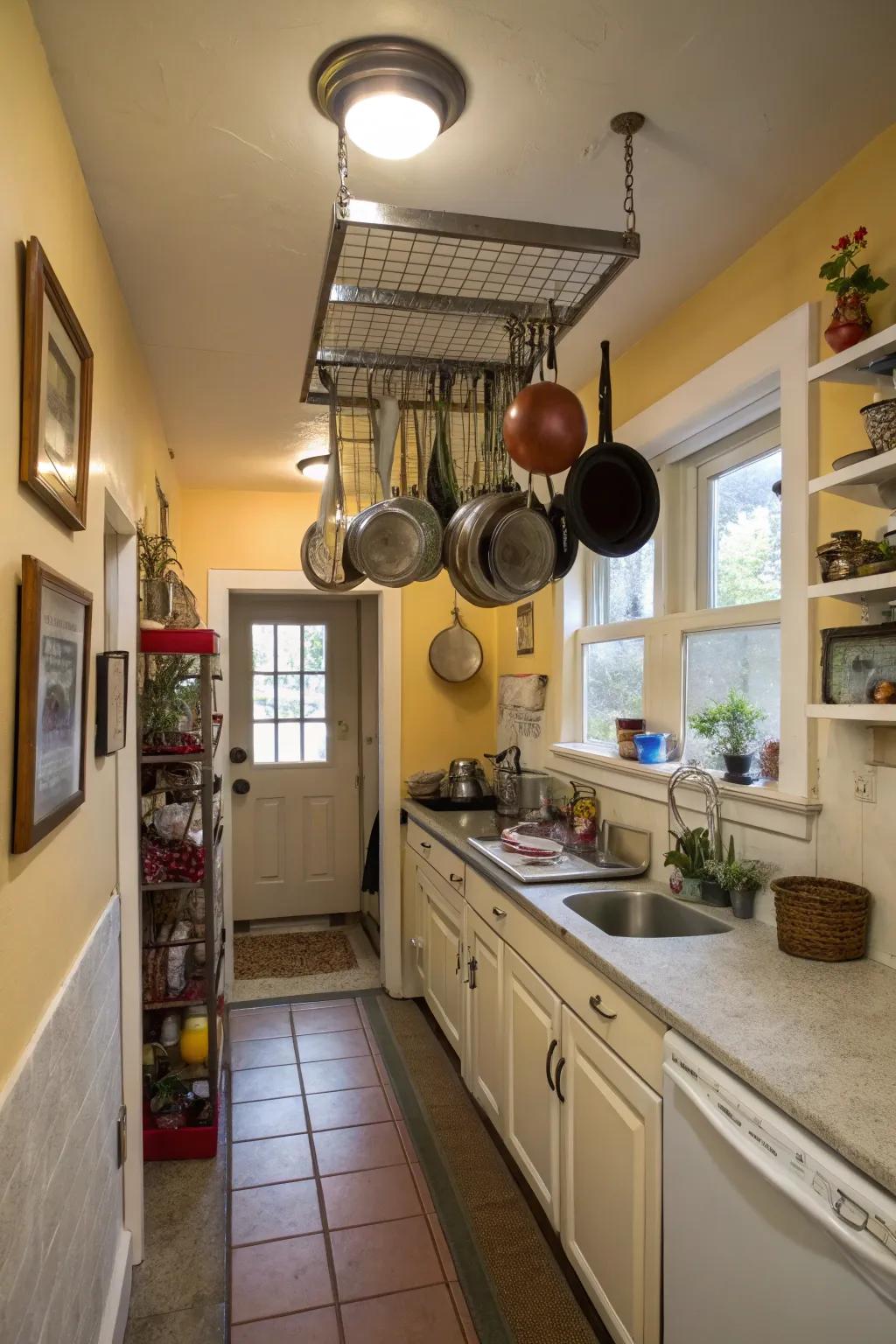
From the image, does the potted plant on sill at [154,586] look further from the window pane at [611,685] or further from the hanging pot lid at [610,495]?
the window pane at [611,685]

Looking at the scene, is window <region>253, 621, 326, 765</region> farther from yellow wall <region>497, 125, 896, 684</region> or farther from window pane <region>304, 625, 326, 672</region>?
yellow wall <region>497, 125, 896, 684</region>

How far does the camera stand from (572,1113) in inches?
73.5

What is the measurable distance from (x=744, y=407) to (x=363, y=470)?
2043mm

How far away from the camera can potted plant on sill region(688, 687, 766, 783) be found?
205 cm

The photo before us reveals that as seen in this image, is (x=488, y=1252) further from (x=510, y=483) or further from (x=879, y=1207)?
(x=510, y=483)

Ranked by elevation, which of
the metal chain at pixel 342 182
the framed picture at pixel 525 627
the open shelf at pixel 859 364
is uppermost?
the metal chain at pixel 342 182

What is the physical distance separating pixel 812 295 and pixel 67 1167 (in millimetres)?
2181

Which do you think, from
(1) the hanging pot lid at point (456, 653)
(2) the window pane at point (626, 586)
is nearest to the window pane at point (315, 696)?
(1) the hanging pot lid at point (456, 653)

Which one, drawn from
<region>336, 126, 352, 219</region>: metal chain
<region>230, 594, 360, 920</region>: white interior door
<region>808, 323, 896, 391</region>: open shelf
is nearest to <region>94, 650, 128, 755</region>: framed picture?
<region>336, 126, 352, 219</region>: metal chain

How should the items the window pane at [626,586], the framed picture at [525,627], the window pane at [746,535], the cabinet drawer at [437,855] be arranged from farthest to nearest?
the framed picture at [525,627] → the cabinet drawer at [437,855] → the window pane at [626,586] → the window pane at [746,535]

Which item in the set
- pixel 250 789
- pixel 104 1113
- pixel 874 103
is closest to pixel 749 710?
pixel 874 103

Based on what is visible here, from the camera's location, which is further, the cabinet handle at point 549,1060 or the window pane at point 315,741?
the window pane at point 315,741

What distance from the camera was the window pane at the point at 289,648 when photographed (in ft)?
16.5

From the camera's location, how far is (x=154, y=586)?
252 centimetres
